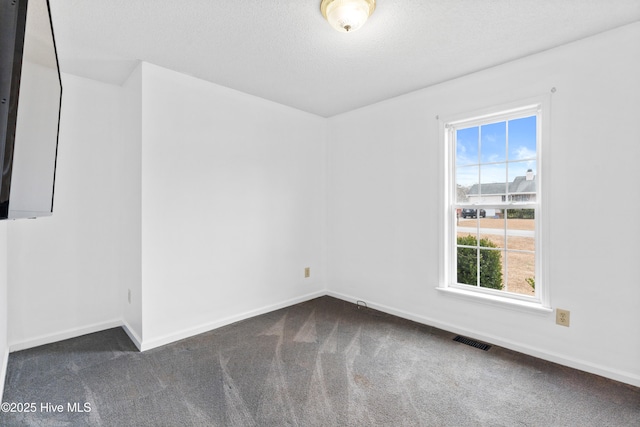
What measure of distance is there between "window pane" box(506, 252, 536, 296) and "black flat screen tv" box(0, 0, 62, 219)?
3073mm

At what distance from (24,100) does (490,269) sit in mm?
3153

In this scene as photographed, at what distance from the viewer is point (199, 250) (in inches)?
116

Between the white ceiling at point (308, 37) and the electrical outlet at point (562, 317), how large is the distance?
194 cm

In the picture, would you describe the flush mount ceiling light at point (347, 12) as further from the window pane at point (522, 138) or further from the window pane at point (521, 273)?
the window pane at point (521, 273)

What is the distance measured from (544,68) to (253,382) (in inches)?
121

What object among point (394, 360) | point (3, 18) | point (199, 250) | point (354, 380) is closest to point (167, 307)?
point (199, 250)

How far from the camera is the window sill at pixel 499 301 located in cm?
248

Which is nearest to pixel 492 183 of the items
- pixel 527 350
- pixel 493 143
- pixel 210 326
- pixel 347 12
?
pixel 493 143

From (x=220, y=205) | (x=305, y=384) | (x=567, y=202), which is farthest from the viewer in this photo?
(x=220, y=205)

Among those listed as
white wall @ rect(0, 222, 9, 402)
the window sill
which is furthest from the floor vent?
white wall @ rect(0, 222, 9, 402)

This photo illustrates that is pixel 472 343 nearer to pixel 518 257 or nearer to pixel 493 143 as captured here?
pixel 518 257

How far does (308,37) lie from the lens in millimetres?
2234

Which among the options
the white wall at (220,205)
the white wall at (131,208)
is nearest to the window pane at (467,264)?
the white wall at (220,205)

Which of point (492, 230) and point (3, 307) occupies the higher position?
point (492, 230)
